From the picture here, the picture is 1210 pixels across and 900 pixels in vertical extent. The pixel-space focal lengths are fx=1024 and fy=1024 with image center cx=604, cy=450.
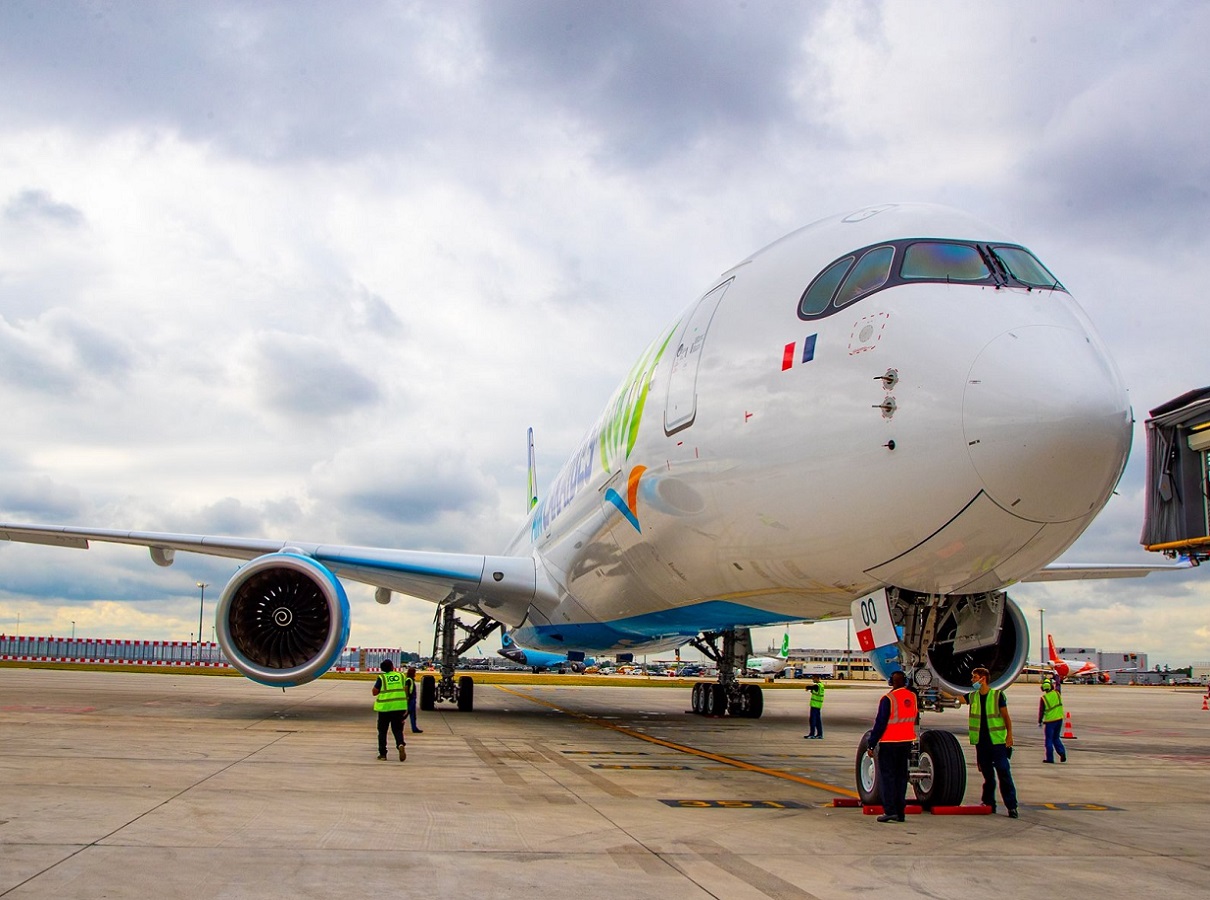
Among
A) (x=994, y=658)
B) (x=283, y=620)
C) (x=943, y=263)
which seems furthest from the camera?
(x=283, y=620)

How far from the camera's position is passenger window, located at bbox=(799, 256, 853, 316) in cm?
717

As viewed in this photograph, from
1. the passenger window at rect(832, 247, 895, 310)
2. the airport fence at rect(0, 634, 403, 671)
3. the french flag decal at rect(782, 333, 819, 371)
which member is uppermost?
the passenger window at rect(832, 247, 895, 310)

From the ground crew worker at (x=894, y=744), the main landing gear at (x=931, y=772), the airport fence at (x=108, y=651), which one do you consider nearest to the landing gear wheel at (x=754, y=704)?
the main landing gear at (x=931, y=772)

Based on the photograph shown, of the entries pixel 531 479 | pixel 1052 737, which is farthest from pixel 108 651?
pixel 1052 737

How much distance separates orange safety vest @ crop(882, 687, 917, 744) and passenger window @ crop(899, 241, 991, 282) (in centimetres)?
273

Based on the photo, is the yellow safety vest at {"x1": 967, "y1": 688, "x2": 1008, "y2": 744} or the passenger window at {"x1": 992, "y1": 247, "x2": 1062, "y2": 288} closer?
the passenger window at {"x1": 992, "y1": 247, "x2": 1062, "y2": 288}

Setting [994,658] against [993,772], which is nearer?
[993,772]

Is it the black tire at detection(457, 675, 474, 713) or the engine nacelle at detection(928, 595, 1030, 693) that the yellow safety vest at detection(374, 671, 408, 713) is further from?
the black tire at detection(457, 675, 474, 713)

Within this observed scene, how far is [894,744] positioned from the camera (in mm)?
6656

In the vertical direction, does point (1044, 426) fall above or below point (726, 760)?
above

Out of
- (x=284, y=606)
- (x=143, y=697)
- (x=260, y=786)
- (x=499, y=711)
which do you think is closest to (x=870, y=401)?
(x=260, y=786)

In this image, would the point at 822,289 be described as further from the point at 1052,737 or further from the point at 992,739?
the point at 1052,737

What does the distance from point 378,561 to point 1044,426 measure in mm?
11639

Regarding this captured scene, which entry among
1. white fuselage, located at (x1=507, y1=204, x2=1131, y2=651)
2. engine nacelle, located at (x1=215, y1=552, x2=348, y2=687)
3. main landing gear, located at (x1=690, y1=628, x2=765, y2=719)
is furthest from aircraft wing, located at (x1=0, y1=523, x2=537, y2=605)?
white fuselage, located at (x1=507, y1=204, x2=1131, y2=651)
